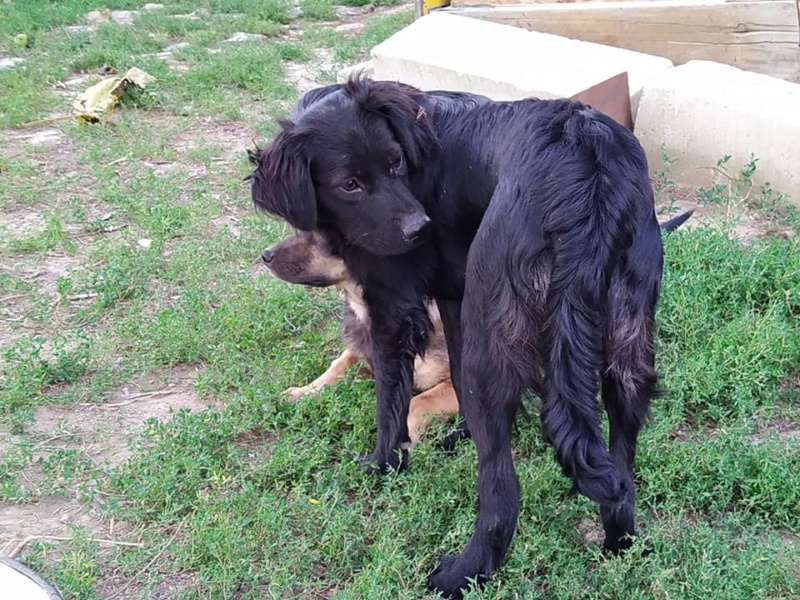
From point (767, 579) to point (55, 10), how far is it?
10506 mm

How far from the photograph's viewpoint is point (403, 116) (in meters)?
3.43

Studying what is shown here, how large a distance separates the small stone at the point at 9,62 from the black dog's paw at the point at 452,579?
7716 millimetres

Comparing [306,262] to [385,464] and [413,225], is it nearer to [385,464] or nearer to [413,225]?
[413,225]

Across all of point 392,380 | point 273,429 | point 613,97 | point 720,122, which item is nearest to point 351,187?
point 392,380

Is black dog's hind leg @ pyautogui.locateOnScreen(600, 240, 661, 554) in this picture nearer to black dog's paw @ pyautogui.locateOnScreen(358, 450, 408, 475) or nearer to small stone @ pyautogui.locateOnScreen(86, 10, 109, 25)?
black dog's paw @ pyautogui.locateOnScreen(358, 450, 408, 475)

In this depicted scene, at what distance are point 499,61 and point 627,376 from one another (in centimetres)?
376

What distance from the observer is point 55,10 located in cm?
1085

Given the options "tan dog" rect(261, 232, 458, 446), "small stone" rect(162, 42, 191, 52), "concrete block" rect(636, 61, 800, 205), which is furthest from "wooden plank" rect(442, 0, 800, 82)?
"small stone" rect(162, 42, 191, 52)

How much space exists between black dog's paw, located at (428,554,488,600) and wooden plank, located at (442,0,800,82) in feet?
15.4

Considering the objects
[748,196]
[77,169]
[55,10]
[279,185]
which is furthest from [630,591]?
[55,10]

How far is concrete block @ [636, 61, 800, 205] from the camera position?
17.2 feet

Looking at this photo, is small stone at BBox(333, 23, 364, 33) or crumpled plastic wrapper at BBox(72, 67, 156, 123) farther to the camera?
small stone at BBox(333, 23, 364, 33)

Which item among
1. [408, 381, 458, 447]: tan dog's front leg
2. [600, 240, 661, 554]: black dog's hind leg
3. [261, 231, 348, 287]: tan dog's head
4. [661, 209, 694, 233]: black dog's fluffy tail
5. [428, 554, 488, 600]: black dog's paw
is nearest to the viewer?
[600, 240, 661, 554]: black dog's hind leg

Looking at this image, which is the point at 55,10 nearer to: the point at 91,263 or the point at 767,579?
the point at 91,263
